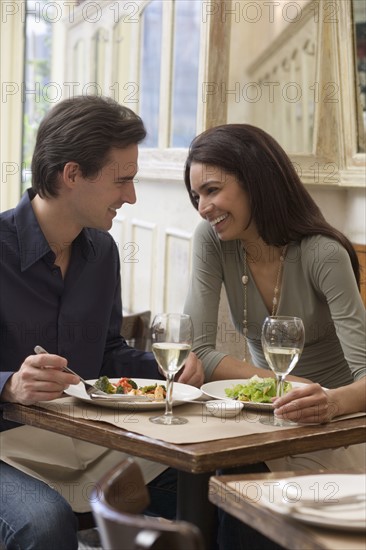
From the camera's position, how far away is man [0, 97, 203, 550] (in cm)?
208

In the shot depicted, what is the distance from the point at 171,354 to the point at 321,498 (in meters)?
0.49

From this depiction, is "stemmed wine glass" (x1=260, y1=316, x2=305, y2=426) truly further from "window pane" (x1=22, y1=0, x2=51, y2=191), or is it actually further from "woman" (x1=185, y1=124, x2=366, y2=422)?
"window pane" (x1=22, y1=0, x2=51, y2=191)

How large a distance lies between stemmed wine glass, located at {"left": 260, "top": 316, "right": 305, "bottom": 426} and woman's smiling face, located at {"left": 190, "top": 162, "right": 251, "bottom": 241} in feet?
2.19

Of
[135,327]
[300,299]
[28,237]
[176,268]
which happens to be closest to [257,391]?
[300,299]

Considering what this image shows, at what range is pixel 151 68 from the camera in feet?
12.0

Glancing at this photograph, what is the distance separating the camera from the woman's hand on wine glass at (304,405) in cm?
166

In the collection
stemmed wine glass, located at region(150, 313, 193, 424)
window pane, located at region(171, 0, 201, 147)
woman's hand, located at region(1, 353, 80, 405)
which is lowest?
woman's hand, located at region(1, 353, 80, 405)

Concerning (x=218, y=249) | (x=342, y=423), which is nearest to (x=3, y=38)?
(x=218, y=249)

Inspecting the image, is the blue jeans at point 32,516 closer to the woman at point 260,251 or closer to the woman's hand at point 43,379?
the woman's hand at point 43,379

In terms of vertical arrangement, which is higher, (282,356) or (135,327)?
(282,356)

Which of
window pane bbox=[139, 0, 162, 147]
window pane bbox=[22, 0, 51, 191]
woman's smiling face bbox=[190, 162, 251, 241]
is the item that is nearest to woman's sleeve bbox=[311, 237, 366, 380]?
woman's smiling face bbox=[190, 162, 251, 241]

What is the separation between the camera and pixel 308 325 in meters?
2.32

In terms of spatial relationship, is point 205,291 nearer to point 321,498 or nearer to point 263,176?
point 263,176

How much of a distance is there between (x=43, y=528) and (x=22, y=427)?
30cm
